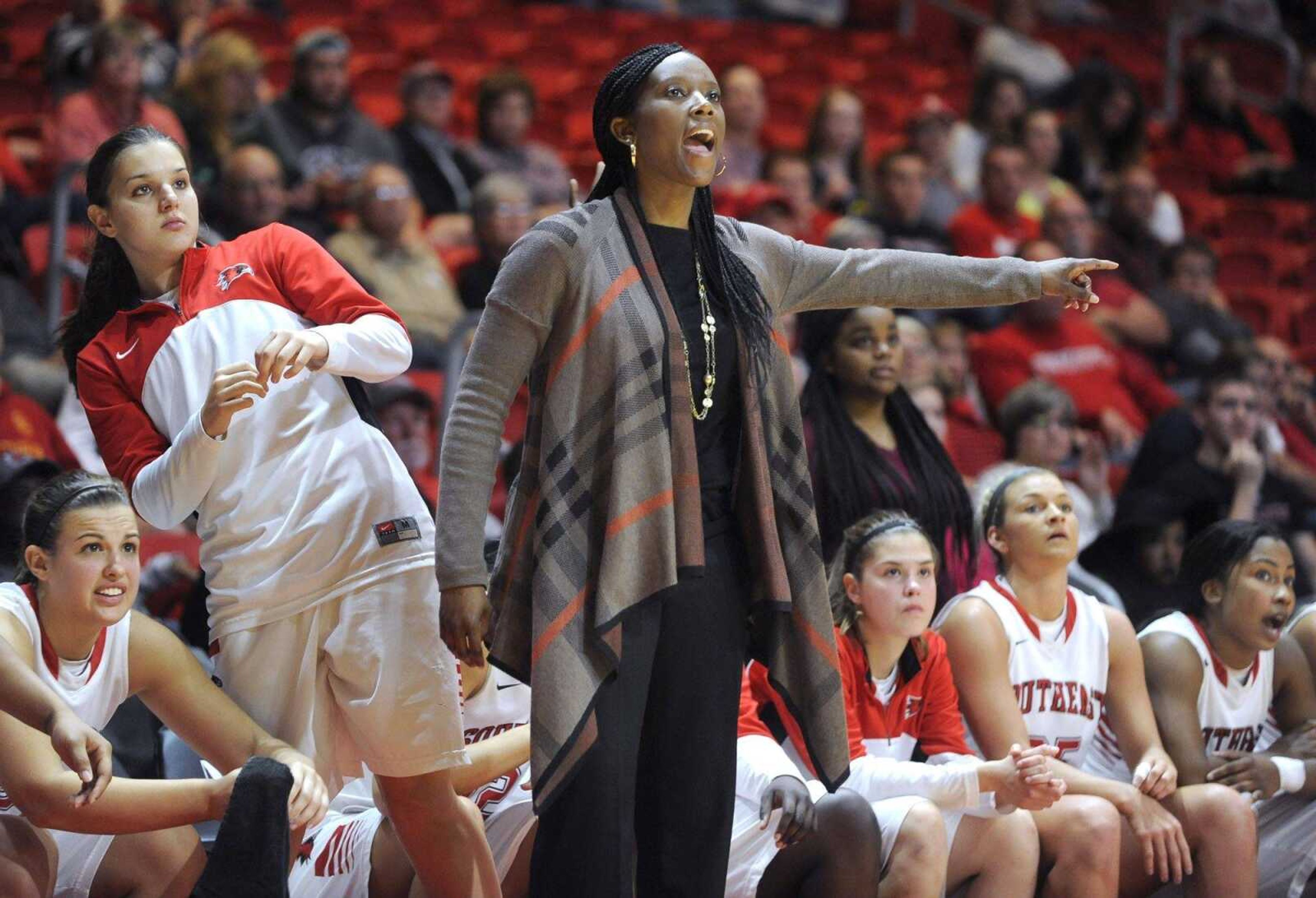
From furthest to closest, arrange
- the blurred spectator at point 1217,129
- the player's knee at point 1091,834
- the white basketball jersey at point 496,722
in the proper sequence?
the blurred spectator at point 1217,129 < the white basketball jersey at point 496,722 < the player's knee at point 1091,834

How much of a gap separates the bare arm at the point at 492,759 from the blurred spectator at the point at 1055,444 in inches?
85.3

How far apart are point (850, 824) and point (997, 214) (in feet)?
15.5

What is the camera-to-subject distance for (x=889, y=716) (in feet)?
12.0

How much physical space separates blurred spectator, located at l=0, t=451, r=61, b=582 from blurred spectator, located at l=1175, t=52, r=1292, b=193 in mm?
7211

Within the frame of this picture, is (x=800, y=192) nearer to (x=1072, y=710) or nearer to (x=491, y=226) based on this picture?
(x=491, y=226)

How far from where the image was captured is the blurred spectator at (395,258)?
602 centimetres

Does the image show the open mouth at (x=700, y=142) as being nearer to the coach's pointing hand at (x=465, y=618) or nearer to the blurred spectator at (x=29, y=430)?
the coach's pointing hand at (x=465, y=618)

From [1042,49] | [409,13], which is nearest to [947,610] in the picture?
[409,13]

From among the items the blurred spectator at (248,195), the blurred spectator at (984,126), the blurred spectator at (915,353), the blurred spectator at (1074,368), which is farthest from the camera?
the blurred spectator at (984,126)

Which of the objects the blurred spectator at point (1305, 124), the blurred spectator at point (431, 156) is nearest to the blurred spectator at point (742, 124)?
the blurred spectator at point (431, 156)

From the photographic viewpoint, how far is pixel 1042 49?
9.57 m

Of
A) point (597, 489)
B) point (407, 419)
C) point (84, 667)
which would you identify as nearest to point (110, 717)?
point (84, 667)

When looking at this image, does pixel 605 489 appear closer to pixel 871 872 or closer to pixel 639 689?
pixel 639 689

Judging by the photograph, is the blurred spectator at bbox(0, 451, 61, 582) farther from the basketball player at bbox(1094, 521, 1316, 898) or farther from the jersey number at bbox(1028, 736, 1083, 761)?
the basketball player at bbox(1094, 521, 1316, 898)
